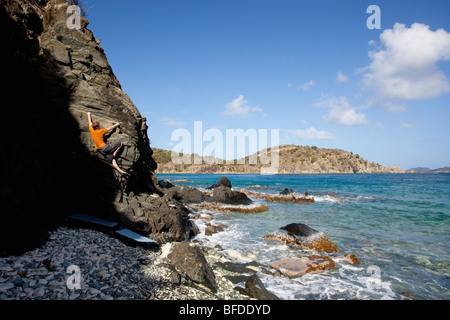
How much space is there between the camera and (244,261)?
413 inches

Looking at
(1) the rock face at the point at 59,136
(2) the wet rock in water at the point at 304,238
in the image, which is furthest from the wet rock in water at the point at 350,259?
(1) the rock face at the point at 59,136

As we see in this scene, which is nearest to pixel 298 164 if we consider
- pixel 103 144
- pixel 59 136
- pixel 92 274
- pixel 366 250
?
pixel 366 250

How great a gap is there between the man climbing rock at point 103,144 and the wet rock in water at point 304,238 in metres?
9.59

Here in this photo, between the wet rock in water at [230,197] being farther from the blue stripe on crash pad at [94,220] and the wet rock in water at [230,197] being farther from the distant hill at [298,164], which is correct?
the distant hill at [298,164]

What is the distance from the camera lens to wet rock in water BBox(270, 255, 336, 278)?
9.23 meters

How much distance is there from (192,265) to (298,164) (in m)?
157

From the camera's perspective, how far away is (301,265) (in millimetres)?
9719

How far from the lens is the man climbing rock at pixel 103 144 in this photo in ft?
34.0

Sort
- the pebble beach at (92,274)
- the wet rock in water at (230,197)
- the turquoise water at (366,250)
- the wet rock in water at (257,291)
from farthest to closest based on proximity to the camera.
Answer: the wet rock in water at (230,197) < the turquoise water at (366,250) < the wet rock in water at (257,291) < the pebble beach at (92,274)

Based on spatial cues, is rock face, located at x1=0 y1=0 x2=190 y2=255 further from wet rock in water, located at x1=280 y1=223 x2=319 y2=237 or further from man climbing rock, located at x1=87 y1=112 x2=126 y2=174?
wet rock in water, located at x1=280 y1=223 x2=319 y2=237

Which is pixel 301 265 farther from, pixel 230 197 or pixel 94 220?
pixel 230 197

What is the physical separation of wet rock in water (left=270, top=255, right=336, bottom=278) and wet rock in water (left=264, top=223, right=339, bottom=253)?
197 centimetres
